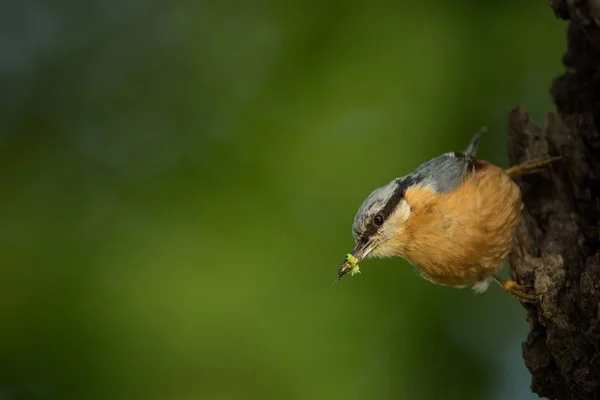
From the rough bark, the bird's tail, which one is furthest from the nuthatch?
the bird's tail

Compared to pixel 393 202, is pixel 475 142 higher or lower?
higher

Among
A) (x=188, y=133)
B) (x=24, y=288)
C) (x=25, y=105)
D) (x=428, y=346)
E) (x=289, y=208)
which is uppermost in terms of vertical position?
(x=25, y=105)

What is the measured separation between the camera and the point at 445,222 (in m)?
3.84

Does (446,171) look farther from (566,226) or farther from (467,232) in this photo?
(566,226)

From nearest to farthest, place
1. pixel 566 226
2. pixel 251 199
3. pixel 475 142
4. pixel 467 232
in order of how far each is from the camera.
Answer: pixel 566 226 → pixel 467 232 → pixel 251 199 → pixel 475 142

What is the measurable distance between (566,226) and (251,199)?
1.85 meters

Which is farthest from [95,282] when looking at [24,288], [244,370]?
[244,370]

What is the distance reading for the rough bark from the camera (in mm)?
2904

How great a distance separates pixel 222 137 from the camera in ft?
15.5

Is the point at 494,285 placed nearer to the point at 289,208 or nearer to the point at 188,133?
the point at 289,208

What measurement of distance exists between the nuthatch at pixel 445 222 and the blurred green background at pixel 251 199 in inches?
21.0

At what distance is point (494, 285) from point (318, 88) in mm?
2000

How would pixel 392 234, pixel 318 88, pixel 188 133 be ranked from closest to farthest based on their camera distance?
pixel 392 234
pixel 318 88
pixel 188 133

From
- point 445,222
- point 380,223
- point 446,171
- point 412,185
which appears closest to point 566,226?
point 445,222
